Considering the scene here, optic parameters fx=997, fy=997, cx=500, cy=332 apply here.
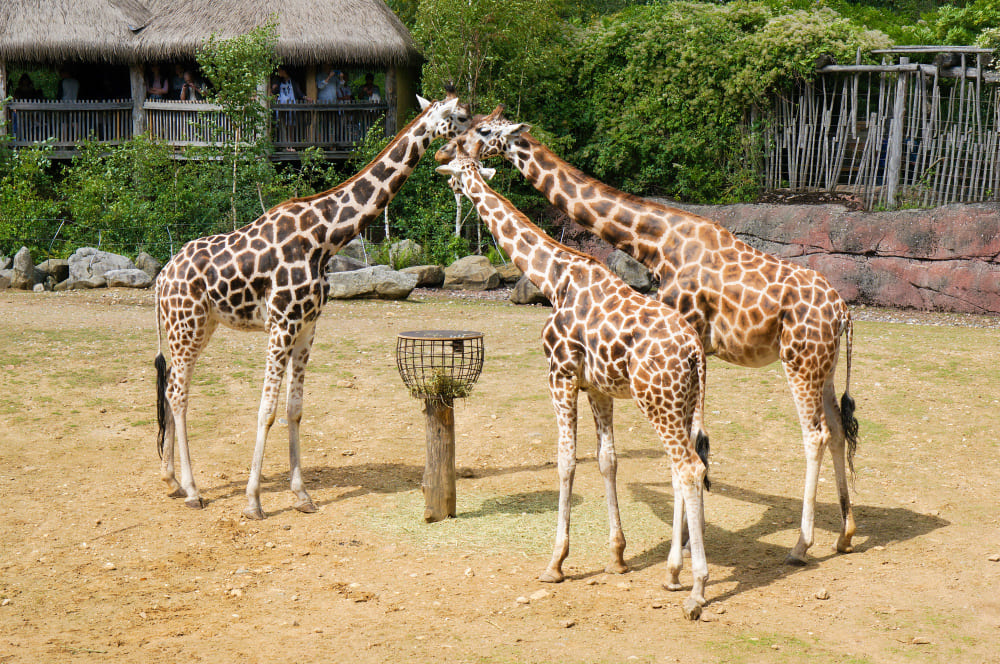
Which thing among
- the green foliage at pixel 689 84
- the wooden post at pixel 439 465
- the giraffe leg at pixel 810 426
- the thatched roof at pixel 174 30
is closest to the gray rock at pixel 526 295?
the green foliage at pixel 689 84

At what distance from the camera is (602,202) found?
277 inches

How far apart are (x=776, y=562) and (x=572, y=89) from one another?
54.2 ft

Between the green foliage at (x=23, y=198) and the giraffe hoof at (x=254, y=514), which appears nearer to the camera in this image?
the giraffe hoof at (x=254, y=514)

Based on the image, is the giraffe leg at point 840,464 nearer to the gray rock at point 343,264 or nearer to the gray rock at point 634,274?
the gray rock at point 634,274

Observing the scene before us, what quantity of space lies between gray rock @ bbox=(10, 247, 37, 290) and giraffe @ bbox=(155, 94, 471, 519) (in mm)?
10529

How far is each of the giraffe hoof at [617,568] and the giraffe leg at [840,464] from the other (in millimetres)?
1495

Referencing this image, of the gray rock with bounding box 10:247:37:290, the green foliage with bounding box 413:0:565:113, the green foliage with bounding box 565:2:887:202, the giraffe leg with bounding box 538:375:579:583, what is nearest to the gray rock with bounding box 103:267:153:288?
the gray rock with bounding box 10:247:37:290

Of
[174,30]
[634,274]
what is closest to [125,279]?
[174,30]

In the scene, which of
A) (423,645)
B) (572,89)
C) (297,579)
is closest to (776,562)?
(423,645)

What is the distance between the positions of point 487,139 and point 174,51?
52.7 ft

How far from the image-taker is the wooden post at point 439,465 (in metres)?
7.10

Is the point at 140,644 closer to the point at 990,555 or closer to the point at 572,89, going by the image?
the point at 990,555

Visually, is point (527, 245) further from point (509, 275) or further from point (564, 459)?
point (509, 275)

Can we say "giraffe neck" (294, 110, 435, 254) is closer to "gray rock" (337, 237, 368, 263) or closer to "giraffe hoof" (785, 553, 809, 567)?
"giraffe hoof" (785, 553, 809, 567)
